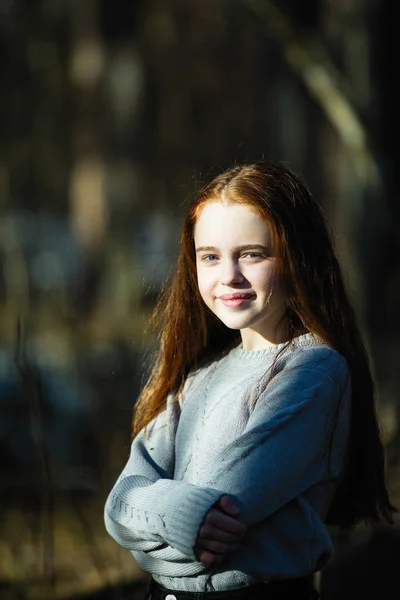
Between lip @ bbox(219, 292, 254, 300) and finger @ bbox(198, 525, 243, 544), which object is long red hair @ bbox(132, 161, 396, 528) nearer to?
lip @ bbox(219, 292, 254, 300)

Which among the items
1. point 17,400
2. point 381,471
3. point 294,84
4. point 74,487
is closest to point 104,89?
point 294,84

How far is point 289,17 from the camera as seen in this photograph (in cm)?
521

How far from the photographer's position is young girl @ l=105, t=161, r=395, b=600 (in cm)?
204

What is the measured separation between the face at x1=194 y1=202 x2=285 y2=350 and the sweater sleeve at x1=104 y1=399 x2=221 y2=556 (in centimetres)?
38

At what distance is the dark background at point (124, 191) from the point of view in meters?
4.39

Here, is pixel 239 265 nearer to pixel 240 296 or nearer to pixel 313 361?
pixel 240 296

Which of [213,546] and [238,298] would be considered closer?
[213,546]

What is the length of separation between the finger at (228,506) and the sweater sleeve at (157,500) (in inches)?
0.6

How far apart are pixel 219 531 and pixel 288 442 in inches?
9.9

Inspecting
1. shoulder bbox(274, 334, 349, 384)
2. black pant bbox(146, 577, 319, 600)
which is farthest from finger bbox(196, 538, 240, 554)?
shoulder bbox(274, 334, 349, 384)

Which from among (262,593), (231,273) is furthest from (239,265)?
(262,593)

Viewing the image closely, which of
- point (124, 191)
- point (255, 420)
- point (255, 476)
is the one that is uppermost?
point (124, 191)

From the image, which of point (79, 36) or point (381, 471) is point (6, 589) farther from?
point (79, 36)

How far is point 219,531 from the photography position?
197cm
